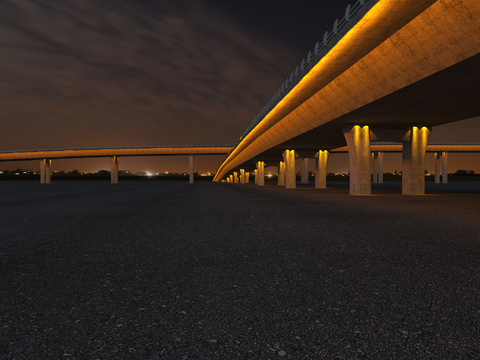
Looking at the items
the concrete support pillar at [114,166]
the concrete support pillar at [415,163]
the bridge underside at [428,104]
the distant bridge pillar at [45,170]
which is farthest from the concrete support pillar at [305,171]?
the distant bridge pillar at [45,170]

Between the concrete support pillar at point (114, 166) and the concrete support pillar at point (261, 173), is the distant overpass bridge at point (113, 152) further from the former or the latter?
the concrete support pillar at point (261, 173)

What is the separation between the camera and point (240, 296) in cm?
361

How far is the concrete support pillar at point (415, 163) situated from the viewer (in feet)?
82.4

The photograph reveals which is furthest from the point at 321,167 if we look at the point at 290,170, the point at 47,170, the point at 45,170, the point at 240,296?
the point at 45,170

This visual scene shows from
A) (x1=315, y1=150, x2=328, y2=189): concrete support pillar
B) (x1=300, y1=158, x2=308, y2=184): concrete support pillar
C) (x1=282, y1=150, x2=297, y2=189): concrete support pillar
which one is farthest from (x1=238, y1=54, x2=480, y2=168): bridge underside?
(x1=300, y1=158, x2=308, y2=184): concrete support pillar

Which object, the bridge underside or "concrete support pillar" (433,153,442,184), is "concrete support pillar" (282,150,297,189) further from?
"concrete support pillar" (433,153,442,184)

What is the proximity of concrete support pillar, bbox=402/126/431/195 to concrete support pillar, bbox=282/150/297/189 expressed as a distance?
17787 mm

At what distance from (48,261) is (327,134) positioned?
91.0ft

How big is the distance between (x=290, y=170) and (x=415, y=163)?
18798 mm

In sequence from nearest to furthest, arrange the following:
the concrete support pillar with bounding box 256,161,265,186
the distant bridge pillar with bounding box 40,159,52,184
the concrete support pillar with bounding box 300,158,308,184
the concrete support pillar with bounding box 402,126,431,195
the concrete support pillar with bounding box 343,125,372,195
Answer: the concrete support pillar with bounding box 343,125,372,195 < the concrete support pillar with bounding box 402,126,431,195 < the concrete support pillar with bounding box 256,161,265,186 < the distant bridge pillar with bounding box 40,159,52,184 < the concrete support pillar with bounding box 300,158,308,184

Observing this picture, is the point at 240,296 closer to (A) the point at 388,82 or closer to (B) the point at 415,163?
(A) the point at 388,82

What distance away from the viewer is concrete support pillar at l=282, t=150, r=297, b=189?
42.5m

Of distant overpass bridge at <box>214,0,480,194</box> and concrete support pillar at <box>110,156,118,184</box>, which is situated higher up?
distant overpass bridge at <box>214,0,480,194</box>

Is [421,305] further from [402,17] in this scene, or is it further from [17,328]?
[402,17]
